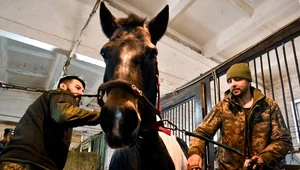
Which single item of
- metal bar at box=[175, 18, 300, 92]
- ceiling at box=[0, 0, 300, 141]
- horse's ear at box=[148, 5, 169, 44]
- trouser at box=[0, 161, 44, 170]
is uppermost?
ceiling at box=[0, 0, 300, 141]

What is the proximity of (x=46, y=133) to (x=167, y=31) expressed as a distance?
2.27m


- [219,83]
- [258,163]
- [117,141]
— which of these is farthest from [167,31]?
[117,141]

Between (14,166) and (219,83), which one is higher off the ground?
(219,83)

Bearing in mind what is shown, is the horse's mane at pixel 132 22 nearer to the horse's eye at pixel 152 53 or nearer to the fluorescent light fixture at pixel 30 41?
the horse's eye at pixel 152 53

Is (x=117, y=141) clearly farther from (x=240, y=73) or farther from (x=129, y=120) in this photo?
(x=240, y=73)

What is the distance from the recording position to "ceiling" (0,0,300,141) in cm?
260

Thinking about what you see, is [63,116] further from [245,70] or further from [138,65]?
[245,70]

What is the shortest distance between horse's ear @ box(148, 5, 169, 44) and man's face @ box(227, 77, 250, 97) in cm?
54

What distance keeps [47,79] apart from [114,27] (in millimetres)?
4110

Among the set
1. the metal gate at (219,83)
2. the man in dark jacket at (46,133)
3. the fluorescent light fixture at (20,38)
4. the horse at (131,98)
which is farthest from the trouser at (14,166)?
the fluorescent light fixture at (20,38)

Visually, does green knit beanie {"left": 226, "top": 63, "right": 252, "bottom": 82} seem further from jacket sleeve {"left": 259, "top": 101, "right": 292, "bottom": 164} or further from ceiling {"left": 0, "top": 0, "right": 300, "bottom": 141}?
ceiling {"left": 0, "top": 0, "right": 300, "bottom": 141}

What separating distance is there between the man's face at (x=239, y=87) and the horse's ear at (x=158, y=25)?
1.78ft

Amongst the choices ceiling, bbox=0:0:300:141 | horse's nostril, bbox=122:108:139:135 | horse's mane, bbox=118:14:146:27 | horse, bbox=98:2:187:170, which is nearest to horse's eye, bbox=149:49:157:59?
horse, bbox=98:2:187:170

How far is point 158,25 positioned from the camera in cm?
146
